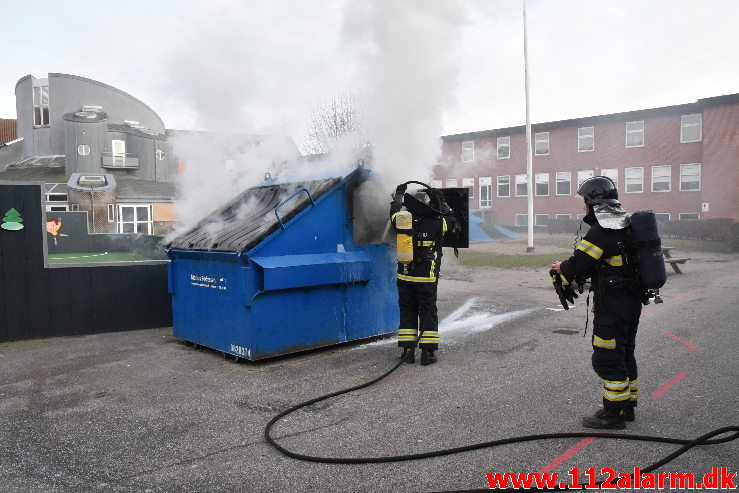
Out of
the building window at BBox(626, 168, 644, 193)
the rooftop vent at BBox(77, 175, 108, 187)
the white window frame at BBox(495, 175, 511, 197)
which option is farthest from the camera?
the white window frame at BBox(495, 175, 511, 197)

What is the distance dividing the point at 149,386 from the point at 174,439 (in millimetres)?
A: 1450

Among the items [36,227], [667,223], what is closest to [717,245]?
[667,223]

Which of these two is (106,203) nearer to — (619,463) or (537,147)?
(537,147)

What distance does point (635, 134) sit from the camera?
31047mm

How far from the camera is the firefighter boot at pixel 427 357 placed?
5676mm

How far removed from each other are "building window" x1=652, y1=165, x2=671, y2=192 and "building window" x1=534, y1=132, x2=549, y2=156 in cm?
632

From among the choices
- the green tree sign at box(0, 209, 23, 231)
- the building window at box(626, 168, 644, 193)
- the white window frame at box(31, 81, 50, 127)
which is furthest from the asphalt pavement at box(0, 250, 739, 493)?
the white window frame at box(31, 81, 50, 127)

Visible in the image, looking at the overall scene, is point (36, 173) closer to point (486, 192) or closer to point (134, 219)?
point (134, 219)

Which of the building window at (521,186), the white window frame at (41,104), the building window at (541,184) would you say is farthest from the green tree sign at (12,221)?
the white window frame at (41,104)

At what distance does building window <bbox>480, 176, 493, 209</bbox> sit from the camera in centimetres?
3734

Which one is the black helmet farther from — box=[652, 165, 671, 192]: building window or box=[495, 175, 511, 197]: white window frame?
box=[495, 175, 511, 197]: white window frame

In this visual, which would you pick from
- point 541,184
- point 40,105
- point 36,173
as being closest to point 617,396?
point 541,184

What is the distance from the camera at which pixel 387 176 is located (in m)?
6.51

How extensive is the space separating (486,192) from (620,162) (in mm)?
8777
